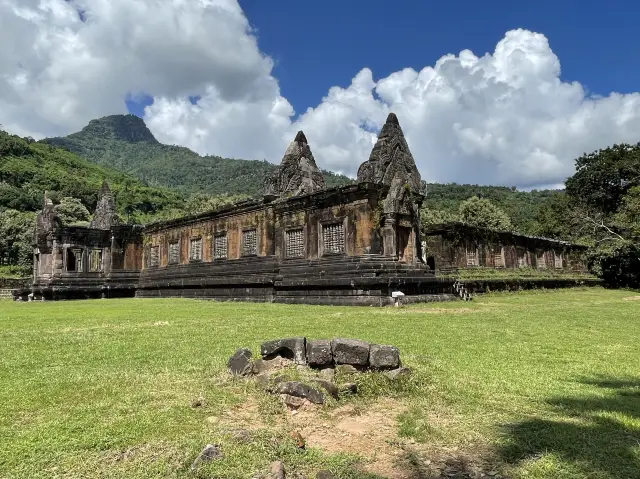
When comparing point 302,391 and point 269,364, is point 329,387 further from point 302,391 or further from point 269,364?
point 269,364

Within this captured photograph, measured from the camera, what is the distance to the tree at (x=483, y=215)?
60.0m

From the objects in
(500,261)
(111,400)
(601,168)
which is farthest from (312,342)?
(601,168)

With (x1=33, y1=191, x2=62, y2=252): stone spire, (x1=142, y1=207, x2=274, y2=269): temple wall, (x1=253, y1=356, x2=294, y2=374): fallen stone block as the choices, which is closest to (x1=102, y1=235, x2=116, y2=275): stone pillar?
(x1=142, y1=207, x2=274, y2=269): temple wall

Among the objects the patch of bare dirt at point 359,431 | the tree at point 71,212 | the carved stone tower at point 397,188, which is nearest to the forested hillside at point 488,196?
the tree at point 71,212

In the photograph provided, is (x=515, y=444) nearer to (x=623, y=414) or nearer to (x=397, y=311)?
(x=623, y=414)

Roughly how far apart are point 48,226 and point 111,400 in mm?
32323

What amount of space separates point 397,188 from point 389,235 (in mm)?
1944

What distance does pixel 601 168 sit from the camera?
159ft

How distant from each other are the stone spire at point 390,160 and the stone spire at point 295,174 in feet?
13.0

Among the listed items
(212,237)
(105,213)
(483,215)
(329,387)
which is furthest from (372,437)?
(483,215)

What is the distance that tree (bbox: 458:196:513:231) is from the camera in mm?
59950

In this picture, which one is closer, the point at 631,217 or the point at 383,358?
the point at 383,358

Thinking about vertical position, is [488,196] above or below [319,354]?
above

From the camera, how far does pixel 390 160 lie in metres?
23.3
